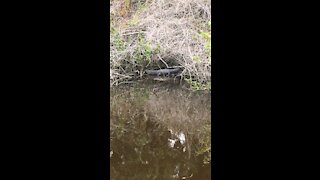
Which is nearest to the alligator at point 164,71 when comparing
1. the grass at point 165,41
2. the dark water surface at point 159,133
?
the grass at point 165,41

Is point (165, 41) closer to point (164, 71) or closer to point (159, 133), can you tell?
point (164, 71)

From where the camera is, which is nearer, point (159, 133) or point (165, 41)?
point (159, 133)

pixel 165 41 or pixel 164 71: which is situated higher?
pixel 165 41

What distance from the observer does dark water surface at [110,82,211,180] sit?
301cm

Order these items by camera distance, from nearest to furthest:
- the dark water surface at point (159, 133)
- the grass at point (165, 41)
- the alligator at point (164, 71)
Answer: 1. the dark water surface at point (159, 133)
2. the grass at point (165, 41)
3. the alligator at point (164, 71)

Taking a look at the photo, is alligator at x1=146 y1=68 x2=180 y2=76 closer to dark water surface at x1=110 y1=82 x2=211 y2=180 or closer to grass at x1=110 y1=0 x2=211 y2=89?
grass at x1=110 y1=0 x2=211 y2=89

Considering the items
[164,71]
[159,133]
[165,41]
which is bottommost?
[159,133]

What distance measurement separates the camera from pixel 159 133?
381 cm

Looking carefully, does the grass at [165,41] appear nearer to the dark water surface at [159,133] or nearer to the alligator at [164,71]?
the alligator at [164,71]

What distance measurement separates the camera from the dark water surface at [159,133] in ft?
9.88

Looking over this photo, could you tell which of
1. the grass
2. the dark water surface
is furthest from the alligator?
the dark water surface

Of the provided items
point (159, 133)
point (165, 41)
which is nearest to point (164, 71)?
point (165, 41)
